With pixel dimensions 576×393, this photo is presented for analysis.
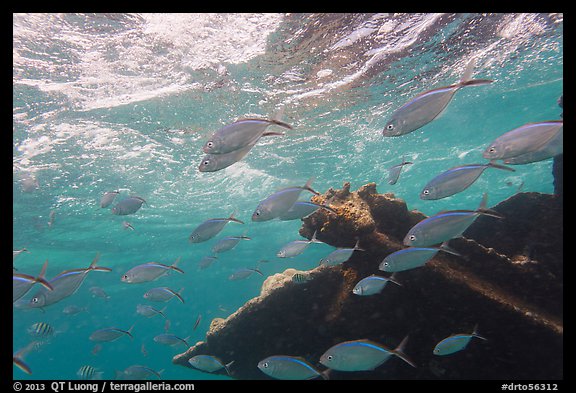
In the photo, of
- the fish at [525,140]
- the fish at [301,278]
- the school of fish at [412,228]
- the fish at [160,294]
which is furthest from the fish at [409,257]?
the fish at [160,294]

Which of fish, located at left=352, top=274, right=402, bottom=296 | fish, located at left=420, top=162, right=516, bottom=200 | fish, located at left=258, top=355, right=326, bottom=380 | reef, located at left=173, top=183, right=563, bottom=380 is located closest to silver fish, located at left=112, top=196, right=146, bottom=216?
reef, located at left=173, top=183, right=563, bottom=380

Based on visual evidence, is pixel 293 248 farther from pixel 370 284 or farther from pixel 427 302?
pixel 427 302

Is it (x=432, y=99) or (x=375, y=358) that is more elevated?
(x=432, y=99)

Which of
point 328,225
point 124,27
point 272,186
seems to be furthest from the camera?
point 272,186

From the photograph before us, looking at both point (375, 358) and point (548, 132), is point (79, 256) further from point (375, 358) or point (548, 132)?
point (548, 132)

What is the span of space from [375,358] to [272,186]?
20824 mm

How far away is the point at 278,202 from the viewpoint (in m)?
4.66

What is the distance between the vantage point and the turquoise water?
29.0 feet

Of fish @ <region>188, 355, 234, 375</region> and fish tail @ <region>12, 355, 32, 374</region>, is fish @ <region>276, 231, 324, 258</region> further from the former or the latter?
fish tail @ <region>12, 355, 32, 374</region>

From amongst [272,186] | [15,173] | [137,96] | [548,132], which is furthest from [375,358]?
[272,186]

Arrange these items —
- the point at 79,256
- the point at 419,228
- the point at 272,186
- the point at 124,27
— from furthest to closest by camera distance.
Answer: the point at 79,256, the point at 272,186, the point at 124,27, the point at 419,228

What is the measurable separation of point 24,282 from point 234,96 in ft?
32.9
